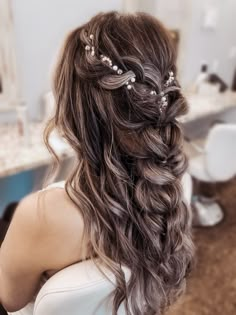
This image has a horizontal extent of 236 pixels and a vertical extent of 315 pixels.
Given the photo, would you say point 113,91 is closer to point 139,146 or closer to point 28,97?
point 139,146

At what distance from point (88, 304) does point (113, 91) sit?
0.44 m

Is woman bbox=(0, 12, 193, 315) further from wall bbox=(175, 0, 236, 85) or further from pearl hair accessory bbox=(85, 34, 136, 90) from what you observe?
wall bbox=(175, 0, 236, 85)

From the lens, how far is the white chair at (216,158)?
5.09 feet

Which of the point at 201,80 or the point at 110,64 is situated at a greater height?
the point at 110,64

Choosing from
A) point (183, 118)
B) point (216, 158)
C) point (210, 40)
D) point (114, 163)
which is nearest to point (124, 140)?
point (114, 163)

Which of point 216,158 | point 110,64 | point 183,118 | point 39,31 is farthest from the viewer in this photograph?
point 216,158

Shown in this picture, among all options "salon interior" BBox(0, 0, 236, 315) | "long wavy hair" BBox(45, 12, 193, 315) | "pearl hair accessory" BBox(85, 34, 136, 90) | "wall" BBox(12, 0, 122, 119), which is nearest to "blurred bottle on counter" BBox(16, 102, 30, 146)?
"salon interior" BBox(0, 0, 236, 315)

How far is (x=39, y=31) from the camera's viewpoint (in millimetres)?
1418

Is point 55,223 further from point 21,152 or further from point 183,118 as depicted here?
point 21,152

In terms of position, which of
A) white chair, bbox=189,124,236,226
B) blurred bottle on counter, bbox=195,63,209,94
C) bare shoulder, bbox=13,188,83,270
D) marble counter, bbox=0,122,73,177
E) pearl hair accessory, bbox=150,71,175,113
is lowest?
white chair, bbox=189,124,236,226

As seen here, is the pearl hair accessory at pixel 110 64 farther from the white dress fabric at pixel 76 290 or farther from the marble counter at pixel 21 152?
the marble counter at pixel 21 152

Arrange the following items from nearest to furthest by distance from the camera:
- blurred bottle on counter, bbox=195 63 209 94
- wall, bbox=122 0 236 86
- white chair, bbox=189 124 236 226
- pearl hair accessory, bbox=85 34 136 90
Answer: pearl hair accessory, bbox=85 34 136 90 < white chair, bbox=189 124 236 226 < wall, bbox=122 0 236 86 < blurred bottle on counter, bbox=195 63 209 94

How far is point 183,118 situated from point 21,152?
749mm

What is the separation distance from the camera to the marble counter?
3.97ft
